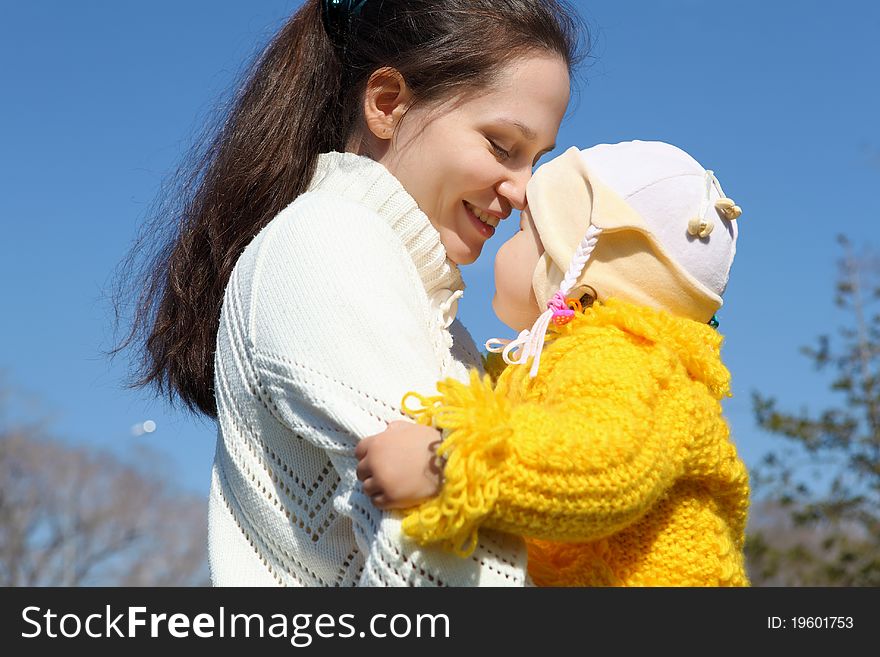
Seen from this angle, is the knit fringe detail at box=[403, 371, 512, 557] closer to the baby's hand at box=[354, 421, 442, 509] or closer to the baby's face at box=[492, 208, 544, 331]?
the baby's hand at box=[354, 421, 442, 509]

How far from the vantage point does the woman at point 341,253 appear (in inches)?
77.7

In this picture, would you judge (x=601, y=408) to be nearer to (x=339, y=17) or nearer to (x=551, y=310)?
(x=551, y=310)

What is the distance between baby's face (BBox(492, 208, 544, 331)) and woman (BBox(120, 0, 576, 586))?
111 mm

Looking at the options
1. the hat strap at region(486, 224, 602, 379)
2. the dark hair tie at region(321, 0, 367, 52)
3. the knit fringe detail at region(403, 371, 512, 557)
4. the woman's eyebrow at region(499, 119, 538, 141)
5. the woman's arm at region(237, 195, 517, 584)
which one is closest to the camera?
the knit fringe detail at region(403, 371, 512, 557)

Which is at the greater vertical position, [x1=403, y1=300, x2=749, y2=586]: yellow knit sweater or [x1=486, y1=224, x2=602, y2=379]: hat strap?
[x1=486, y1=224, x2=602, y2=379]: hat strap

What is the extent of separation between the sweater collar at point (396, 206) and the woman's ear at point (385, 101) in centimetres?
16

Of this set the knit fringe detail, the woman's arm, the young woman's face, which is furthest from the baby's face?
the knit fringe detail

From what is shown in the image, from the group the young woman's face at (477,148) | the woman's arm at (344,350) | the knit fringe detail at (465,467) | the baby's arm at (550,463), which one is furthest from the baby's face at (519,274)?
the knit fringe detail at (465,467)

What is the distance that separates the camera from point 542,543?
7.04 ft

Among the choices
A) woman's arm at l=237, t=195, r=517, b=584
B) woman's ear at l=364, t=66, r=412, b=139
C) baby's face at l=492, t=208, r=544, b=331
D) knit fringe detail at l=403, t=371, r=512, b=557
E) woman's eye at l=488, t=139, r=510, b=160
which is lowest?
knit fringe detail at l=403, t=371, r=512, b=557

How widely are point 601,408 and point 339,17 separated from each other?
1.53 m

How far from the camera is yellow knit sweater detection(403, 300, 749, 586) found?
1.77m

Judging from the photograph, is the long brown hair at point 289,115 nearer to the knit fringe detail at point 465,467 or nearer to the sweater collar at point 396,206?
the sweater collar at point 396,206

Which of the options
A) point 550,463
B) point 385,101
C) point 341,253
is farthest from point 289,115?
point 550,463
